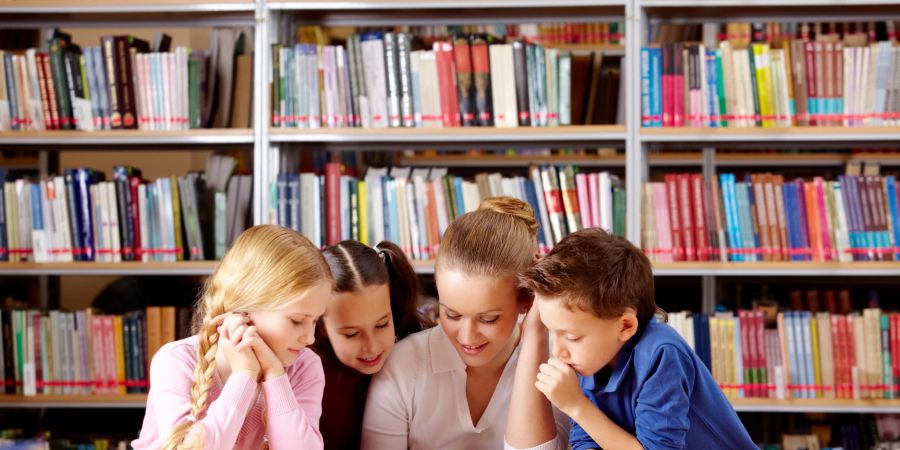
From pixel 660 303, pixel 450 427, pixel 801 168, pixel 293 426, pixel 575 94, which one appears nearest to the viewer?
pixel 293 426

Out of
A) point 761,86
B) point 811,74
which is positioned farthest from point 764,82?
point 811,74

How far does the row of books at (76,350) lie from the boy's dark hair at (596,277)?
1757 mm

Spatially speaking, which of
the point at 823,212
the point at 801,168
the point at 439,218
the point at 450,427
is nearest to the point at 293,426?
the point at 450,427

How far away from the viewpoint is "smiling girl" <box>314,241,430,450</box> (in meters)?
1.82

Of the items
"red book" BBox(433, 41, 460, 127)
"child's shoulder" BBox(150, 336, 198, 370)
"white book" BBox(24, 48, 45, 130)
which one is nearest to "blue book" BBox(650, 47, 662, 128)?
"red book" BBox(433, 41, 460, 127)

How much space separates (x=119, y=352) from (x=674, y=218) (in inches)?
68.1

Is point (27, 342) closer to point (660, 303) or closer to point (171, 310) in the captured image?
point (171, 310)

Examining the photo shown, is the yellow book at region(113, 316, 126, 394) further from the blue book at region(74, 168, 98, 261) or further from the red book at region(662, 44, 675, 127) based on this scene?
the red book at region(662, 44, 675, 127)

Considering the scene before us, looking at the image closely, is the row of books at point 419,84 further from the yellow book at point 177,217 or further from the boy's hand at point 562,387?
the boy's hand at point 562,387

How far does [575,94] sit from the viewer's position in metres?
3.07

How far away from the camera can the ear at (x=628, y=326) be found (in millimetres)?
1630

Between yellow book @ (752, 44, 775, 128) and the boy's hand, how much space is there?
1.56m

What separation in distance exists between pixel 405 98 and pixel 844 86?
1294 millimetres

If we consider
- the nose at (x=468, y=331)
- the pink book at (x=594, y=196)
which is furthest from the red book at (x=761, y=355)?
the nose at (x=468, y=331)
